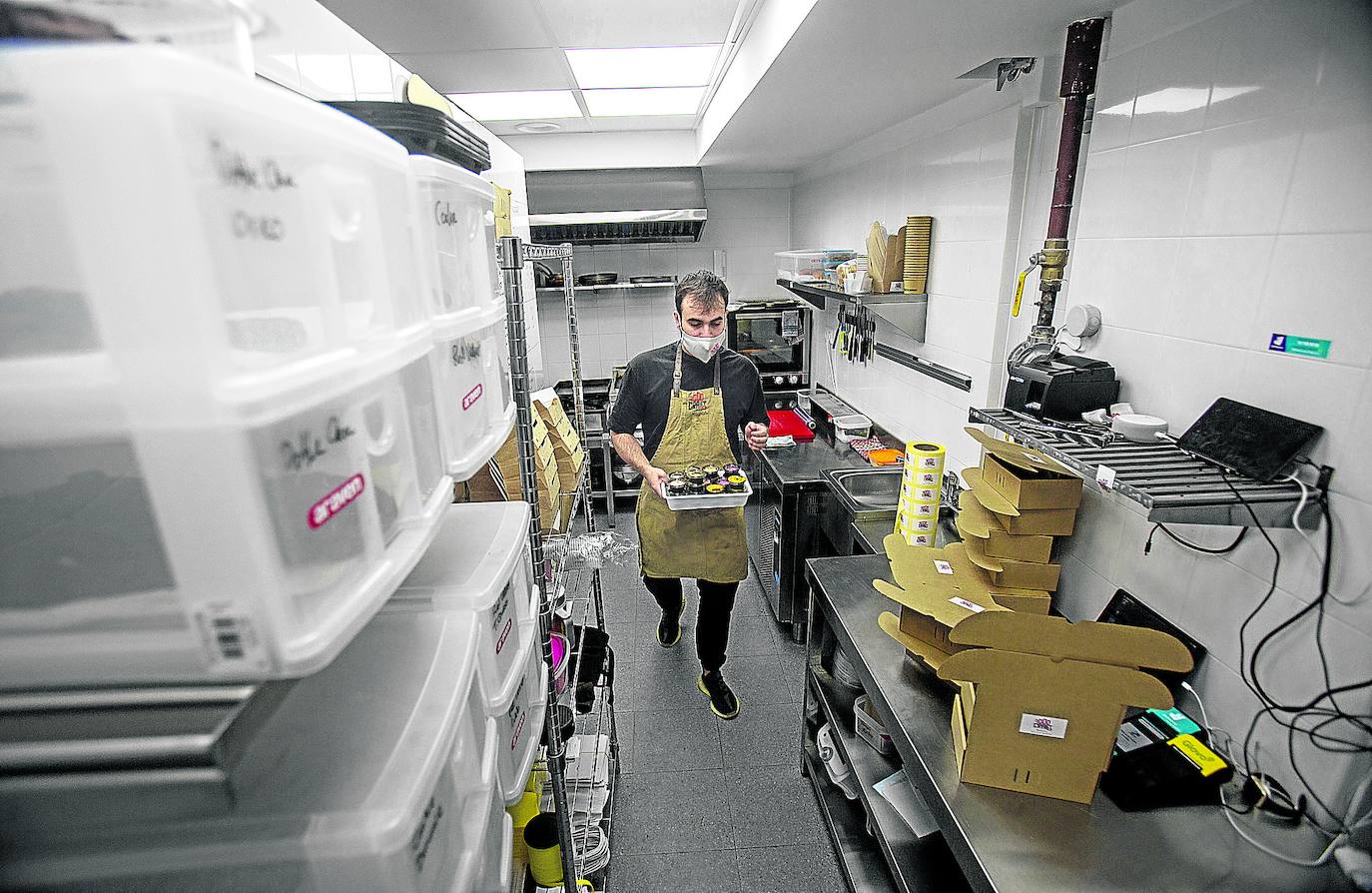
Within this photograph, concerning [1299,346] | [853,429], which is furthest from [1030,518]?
[853,429]

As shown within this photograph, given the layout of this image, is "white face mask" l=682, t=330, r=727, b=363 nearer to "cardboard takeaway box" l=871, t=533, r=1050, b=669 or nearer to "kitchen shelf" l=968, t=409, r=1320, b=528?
"cardboard takeaway box" l=871, t=533, r=1050, b=669

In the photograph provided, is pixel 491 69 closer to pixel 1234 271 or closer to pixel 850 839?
pixel 1234 271

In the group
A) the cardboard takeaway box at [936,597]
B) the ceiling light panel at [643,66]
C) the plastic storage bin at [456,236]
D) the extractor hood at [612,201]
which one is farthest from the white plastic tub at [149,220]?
the extractor hood at [612,201]

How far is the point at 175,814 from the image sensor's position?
53 centimetres

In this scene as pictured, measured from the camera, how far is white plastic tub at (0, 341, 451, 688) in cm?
41

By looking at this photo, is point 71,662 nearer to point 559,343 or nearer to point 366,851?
point 366,851

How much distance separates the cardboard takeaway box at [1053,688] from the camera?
0.99 metres

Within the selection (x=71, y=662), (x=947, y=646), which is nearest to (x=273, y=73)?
(x=71, y=662)

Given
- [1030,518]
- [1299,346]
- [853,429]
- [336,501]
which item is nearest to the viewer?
[336,501]

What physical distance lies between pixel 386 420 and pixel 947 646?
127 cm

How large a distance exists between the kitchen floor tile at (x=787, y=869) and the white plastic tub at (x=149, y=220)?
183 cm

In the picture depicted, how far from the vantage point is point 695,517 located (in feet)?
7.38

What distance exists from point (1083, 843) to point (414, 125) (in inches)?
62.9

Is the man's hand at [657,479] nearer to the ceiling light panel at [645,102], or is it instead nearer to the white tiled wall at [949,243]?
the white tiled wall at [949,243]
